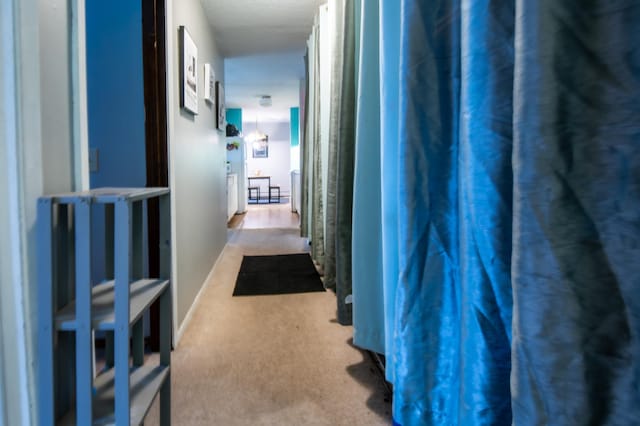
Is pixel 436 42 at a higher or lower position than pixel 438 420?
higher

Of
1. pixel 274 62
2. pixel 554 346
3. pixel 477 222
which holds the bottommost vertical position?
pixel 554 346

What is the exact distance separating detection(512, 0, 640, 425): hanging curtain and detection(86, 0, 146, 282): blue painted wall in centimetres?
197

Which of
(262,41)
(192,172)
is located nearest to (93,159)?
(192,172)

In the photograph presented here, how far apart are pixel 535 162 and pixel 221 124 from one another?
369 cm

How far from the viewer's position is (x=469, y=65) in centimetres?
75

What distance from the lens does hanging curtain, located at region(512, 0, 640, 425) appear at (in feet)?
1.61

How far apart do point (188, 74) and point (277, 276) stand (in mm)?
1721

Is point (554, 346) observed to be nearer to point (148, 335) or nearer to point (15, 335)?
point (15, 335)

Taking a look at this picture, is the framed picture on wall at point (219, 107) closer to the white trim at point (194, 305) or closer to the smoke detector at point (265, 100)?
the white trim at point (194, 305)

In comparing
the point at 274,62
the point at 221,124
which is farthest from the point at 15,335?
the point at 274,62

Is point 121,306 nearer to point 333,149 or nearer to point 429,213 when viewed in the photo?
point 429,213

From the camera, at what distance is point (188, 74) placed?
239 centimetres

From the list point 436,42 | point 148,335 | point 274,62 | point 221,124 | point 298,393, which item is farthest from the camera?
point 274,62

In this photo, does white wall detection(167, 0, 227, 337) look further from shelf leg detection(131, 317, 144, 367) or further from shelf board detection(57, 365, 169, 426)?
shelf board detection(57, 365, 169, 426)
